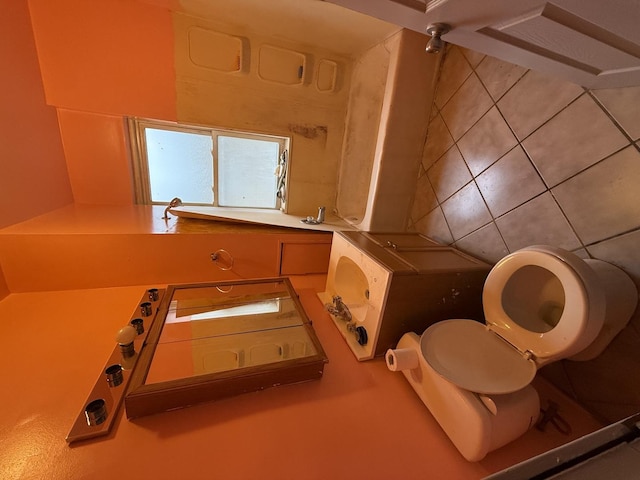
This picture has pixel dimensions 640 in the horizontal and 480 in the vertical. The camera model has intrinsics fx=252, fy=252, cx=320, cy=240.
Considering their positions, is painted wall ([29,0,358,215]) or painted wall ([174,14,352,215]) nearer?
painted wall ([29,0,358,215])

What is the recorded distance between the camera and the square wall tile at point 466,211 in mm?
1312

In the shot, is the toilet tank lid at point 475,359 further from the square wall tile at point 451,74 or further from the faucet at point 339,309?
the square wall tile at point 451,74

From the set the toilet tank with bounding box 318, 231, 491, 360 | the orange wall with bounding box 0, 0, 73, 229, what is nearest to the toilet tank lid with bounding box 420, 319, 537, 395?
the toilet tank with bounding box 318, 231, 491, 360

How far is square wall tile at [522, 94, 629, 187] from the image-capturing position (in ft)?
2.90

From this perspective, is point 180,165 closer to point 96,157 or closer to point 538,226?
point 96,157

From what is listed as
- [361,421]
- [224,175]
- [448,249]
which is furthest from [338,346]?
[224,175]

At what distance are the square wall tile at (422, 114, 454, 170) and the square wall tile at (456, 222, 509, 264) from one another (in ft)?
1.82

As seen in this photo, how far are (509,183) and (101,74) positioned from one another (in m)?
2.43

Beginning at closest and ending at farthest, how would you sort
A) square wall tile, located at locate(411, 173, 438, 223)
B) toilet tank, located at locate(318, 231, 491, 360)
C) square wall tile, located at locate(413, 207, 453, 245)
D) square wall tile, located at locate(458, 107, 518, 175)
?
1. toilet tank, located at locate(318, 231, 491, 360)
2. square wall tile, located at locate(458, 107, 518, 175)
3. square wall tile, located at locate(413, 207, 453, 245)
4. square wall tile, located at locate(411, 173, 438, 223)

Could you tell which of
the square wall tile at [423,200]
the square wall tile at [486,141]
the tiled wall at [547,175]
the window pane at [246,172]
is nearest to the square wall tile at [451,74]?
the tiled wall at [547,175]

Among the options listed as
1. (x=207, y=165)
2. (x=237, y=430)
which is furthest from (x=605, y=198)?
(x=207, y=165)

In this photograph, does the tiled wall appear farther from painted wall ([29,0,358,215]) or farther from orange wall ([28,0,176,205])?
orange wall ([28,0,176,205])

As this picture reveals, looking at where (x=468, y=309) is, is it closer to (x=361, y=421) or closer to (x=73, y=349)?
(x=361, y=421)

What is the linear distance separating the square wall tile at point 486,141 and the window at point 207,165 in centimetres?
133
